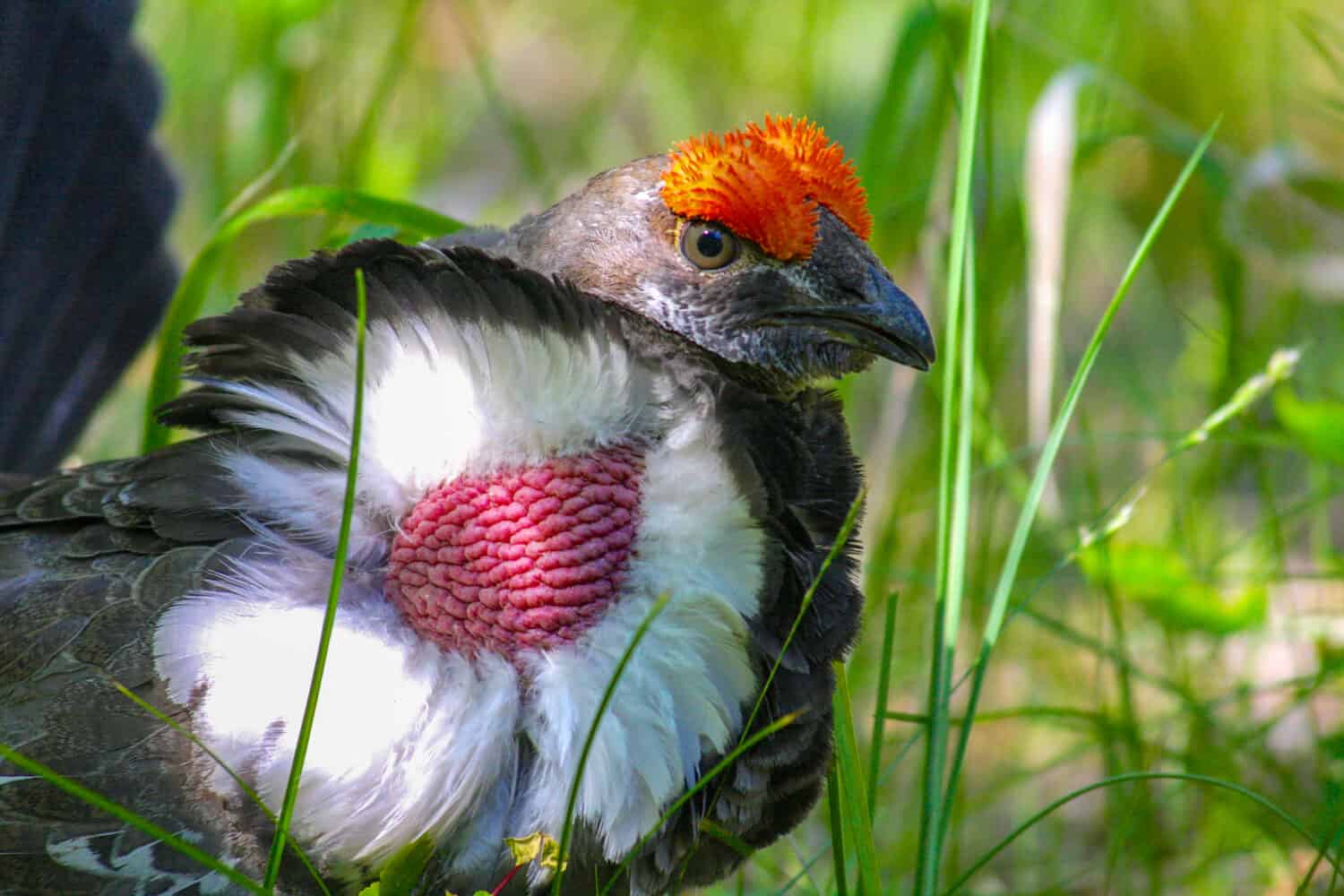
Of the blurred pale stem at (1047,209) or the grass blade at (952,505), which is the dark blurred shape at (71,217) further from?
the blurred pale stem at (1047,209)

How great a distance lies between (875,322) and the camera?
7.26ft

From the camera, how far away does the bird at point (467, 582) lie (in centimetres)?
188

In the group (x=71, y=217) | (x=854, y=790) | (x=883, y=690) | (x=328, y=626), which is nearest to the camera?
(x=328, y=626)

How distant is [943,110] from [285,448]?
7.90 feet

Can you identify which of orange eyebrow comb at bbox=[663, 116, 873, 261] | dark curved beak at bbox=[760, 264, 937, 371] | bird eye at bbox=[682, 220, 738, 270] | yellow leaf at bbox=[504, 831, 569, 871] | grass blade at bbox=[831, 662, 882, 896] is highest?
orange eyebrow comb at bbox=[663, 116, 873, 261]

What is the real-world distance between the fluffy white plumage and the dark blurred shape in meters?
1.25

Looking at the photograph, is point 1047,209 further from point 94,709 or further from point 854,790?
point 94,709

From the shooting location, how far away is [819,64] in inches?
199

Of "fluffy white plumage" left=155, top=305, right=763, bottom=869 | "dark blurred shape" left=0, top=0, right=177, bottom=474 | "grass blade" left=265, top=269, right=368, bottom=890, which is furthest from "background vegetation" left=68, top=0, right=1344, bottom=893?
"grass blade" left=265, top=269, right=368, bottom=890

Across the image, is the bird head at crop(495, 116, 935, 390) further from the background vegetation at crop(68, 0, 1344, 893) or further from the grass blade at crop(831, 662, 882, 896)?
the grass blade at crop(831, 662, 882, 896)

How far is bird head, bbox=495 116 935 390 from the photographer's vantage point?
7.14 feet

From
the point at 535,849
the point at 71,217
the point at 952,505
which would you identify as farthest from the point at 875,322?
the point at 71,217

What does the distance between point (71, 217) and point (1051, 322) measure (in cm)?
226

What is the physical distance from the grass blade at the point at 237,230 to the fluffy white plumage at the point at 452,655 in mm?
657
